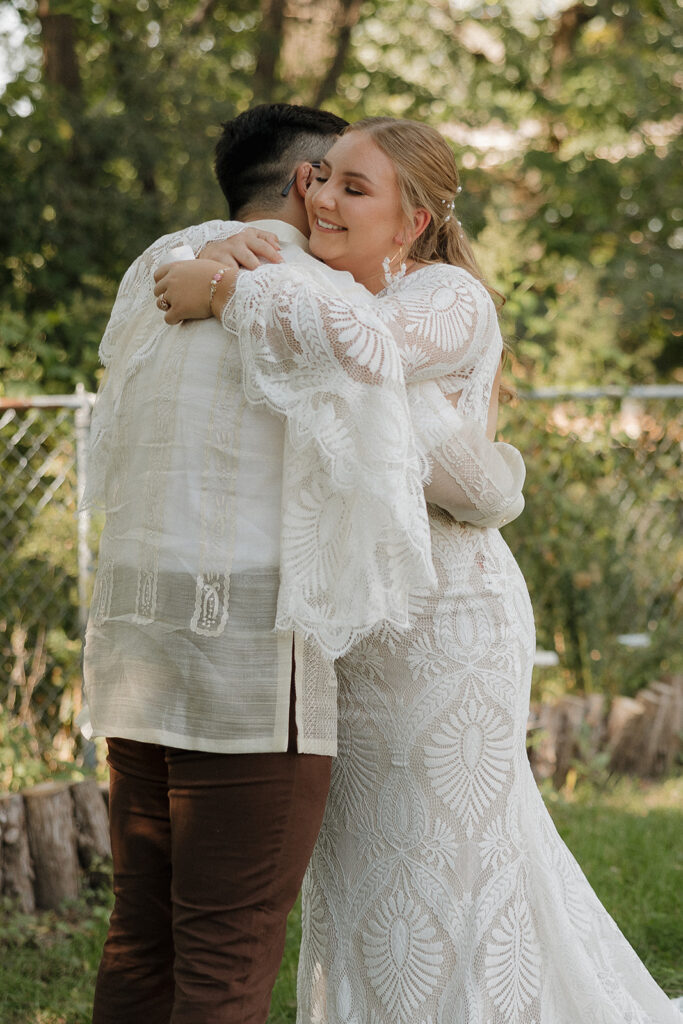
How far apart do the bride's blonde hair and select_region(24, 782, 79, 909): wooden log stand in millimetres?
2317

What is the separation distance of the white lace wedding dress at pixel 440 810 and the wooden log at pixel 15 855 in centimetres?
169

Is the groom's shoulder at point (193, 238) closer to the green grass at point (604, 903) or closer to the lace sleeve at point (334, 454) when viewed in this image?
the lace sleeve at point (334, 454)

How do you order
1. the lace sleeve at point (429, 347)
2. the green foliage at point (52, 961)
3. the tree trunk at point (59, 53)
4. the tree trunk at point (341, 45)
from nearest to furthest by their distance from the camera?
the lace sleeve at point (429, 347) → the green foliage at point (52, 961) → the tree trunk at point (59, 53) → the tree trunk at point (341, 45)

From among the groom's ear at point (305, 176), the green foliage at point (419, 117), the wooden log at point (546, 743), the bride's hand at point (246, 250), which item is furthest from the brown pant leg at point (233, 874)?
the green foliage at point (419, 117)

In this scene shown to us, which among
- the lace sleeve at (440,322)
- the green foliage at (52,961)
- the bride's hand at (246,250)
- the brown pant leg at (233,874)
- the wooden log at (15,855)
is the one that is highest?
the bride's hand at (246,250)

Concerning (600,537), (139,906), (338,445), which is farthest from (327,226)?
(600,537)

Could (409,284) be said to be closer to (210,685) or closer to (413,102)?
(210,685)

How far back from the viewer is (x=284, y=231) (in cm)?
192

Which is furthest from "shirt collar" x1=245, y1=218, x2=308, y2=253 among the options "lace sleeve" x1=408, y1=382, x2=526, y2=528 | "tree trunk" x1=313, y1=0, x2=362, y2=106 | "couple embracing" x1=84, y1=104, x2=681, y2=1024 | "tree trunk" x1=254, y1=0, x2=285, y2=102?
"tree trunk" x1=313, y1=0, x2=362, y2=106

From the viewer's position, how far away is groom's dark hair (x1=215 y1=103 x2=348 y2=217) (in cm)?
204

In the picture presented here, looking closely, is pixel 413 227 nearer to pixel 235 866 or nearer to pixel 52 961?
pixel 235 866

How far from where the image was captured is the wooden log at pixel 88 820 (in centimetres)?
359

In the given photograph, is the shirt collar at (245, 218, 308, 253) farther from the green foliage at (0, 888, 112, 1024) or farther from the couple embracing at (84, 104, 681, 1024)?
the green foliage at (0, 888, 112, 1024)

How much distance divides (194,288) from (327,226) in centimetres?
30
